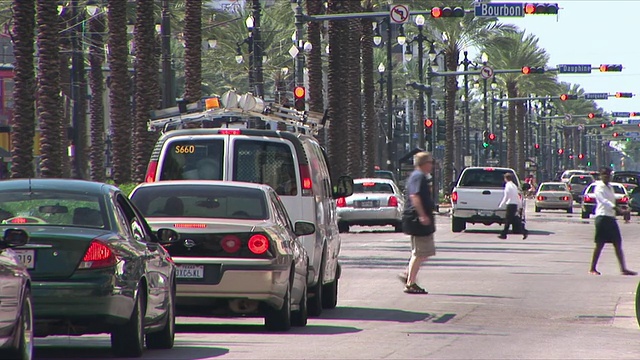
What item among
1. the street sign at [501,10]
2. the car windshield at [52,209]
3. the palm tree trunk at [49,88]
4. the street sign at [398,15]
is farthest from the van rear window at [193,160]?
the street sign at [501,10]

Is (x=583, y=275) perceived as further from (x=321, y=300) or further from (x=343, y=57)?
(x=343, y=57)

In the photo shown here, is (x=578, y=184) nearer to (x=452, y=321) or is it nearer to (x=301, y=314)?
(x=452, y=321)

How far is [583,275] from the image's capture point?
25281 mm

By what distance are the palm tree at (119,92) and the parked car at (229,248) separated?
24771 millimetres

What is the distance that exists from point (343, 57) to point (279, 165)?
37.9m

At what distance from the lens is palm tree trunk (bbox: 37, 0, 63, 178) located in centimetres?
3350

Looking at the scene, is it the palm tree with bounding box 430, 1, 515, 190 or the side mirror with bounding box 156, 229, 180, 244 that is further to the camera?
the palm tree with bounding box 430, 1, 515, 190

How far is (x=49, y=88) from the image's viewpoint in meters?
34.7

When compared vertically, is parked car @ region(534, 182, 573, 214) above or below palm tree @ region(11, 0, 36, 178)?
below

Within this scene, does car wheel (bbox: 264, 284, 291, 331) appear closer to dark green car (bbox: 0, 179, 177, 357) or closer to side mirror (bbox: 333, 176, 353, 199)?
dark green car (bbox: 0, 179, 177, 357)

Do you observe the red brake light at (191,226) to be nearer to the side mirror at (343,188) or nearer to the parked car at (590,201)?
the side mirror at (343,188)

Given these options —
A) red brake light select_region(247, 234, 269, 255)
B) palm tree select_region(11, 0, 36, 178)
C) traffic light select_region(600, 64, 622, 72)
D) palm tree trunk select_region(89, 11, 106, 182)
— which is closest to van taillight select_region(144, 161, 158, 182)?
red brake light select_region(247, 234, 269, 255)

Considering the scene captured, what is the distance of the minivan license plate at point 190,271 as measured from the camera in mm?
14047

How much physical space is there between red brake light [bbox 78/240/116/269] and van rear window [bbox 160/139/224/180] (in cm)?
590
